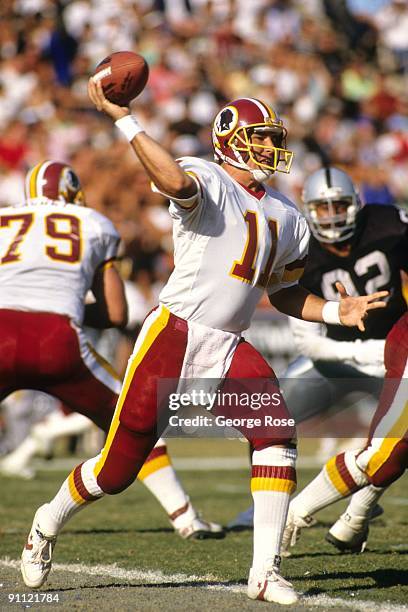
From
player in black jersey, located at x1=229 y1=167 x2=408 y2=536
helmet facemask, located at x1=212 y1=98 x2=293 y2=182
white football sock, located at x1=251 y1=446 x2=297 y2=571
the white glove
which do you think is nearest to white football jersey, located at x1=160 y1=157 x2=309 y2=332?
helmet facemask, located at x1=212 y1=98 x2=293 y2=182

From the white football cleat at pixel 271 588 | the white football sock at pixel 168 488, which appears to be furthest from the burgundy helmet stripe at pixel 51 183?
the white football cleat at pixel 271 588

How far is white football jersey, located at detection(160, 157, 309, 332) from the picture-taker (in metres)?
3.56

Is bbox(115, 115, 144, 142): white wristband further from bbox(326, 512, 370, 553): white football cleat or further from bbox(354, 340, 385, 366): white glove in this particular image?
bbox(354, 340, 385, 366): white glove

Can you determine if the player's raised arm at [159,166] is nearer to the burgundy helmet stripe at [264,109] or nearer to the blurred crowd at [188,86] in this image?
the burgundy helmet stripe at [264,109]

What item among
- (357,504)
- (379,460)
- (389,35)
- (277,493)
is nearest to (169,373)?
(277,493)

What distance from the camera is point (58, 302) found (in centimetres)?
454

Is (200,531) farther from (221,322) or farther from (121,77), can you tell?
(121,77)

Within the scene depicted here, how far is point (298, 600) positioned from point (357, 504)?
133 centimetres

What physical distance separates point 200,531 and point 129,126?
252cm

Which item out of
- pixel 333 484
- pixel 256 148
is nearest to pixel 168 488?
pixel 333 484

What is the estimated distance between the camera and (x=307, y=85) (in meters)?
12.5

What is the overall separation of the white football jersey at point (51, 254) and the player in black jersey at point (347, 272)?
1.21m

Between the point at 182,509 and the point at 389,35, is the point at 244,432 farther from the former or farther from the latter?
the point at 389,35

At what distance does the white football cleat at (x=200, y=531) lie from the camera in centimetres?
521
